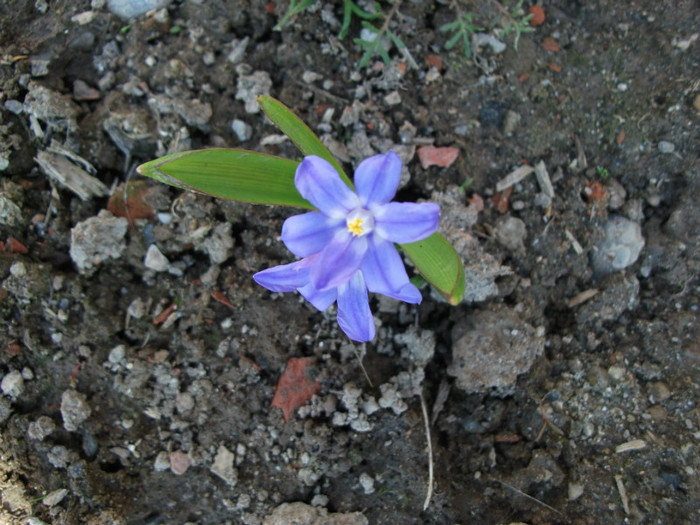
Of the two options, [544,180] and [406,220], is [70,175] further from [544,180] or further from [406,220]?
[544,180]

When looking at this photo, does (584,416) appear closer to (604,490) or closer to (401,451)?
(604,490)

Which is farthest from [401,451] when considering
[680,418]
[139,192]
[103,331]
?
[139,192]

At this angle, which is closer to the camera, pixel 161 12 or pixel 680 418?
pixel 680 418

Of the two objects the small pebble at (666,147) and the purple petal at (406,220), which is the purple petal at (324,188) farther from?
the small pebble at (666,147)

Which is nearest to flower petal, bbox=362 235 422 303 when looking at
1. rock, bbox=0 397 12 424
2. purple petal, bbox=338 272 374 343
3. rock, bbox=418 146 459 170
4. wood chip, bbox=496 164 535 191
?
purple petal, bbox=338 272 374 343

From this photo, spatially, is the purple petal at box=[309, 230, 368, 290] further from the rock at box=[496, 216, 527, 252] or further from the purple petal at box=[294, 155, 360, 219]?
the rock at box=[496, 216, 527, 252]

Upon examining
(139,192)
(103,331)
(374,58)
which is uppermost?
(374,58)

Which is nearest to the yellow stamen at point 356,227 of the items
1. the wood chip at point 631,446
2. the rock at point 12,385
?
the wood chip at point 631,446
